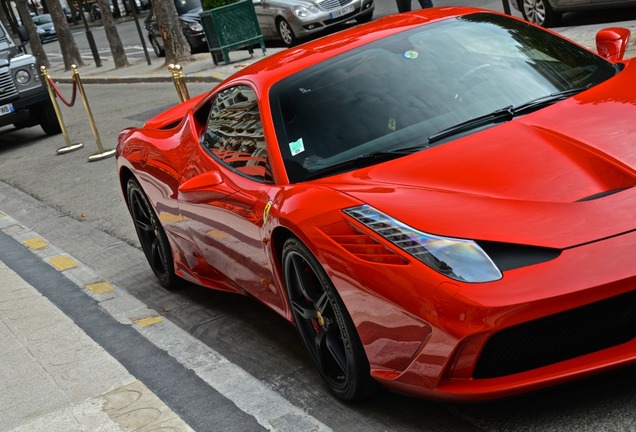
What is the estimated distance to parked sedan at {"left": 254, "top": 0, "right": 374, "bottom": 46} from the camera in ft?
68.9

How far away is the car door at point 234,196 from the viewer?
490cm

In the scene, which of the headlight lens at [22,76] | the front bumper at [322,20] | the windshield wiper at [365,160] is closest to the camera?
the windshield wiper at [365,160]

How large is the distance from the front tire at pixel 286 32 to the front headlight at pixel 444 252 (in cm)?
1797

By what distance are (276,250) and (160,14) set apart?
788 inches

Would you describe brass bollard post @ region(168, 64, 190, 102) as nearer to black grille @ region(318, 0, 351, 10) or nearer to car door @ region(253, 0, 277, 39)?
black grille @ region(318, 0, 351, 10)

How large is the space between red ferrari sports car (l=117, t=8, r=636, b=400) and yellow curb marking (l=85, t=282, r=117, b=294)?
52.0 inches

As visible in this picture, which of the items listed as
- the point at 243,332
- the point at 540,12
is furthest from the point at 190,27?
the point at 243,332

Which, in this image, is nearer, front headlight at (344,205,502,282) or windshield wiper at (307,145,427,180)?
front headlight at (344,205,502,282)

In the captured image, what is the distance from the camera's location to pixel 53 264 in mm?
8375

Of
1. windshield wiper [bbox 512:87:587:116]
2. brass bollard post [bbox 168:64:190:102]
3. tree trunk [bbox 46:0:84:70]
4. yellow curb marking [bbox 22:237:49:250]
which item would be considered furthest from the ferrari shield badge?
tree trunk [bbox 46:0:84:70]

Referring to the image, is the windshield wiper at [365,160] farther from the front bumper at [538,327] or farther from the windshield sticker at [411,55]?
the front bumper at [538,327]

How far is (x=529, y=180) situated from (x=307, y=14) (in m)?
17.5

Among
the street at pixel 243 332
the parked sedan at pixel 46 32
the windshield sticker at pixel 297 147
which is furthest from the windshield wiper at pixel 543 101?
the parked sedan at pixel 46 32

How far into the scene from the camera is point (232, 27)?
67.3 ft
